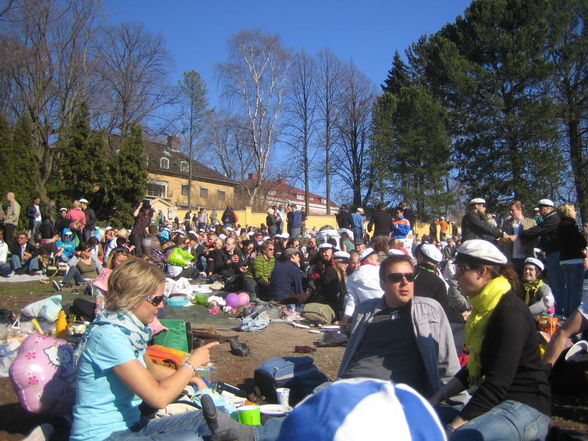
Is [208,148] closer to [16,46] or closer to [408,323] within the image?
[16,46]

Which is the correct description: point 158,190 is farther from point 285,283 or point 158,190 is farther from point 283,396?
point 283,396

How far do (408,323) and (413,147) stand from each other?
32.9 meters

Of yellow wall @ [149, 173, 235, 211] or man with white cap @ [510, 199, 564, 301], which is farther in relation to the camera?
yellow wall @ [149, 173, 235, 211]

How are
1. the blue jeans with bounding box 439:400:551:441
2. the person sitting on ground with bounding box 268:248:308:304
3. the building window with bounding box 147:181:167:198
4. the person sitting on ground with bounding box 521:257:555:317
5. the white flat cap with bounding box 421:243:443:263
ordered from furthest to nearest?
the building window with bounding box 147:181:167:198 → the person sitting on ground with bounding box 268:248:308:304 → the person sitting on ground with bounding box 521:257:555:317 → the white flat cap with bounding box 421:243:443:263 → the blue jeans with bounding box 439:400:551:441

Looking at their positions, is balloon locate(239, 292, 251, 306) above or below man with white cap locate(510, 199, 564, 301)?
below

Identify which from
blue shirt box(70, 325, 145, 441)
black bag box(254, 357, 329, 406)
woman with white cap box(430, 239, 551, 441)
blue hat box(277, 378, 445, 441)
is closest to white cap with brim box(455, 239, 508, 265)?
woman with white cap box(430, 239, 551, 441)

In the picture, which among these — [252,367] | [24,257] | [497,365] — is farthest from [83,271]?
[497,365]

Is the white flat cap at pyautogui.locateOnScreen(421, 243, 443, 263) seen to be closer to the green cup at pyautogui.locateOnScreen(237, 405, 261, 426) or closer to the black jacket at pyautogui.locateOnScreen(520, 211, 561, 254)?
the black jacket at pyautogui.locateOnScreen(520, 211, 561, 254)

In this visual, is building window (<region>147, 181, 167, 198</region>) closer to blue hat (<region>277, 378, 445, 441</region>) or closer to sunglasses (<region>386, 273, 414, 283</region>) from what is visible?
sunglasses (<region>386, 273, 414, 283</region>)

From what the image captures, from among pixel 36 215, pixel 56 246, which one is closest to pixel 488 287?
pixel 56 246

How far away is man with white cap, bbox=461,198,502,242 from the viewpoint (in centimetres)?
940

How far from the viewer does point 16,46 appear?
96.3 ft

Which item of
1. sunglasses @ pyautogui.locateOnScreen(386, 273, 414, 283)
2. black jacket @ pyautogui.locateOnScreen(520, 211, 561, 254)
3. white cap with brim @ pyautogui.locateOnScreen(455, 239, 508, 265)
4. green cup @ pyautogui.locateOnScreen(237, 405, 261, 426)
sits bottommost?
green cup @ pyautogui.locateOnScreen(237, 405, 261, 426)

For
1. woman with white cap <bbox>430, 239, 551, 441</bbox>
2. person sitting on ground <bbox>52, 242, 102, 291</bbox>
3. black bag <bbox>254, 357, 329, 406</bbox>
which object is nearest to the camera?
woman with white cap <bbox>430, 239, 551, 441</bbox>
